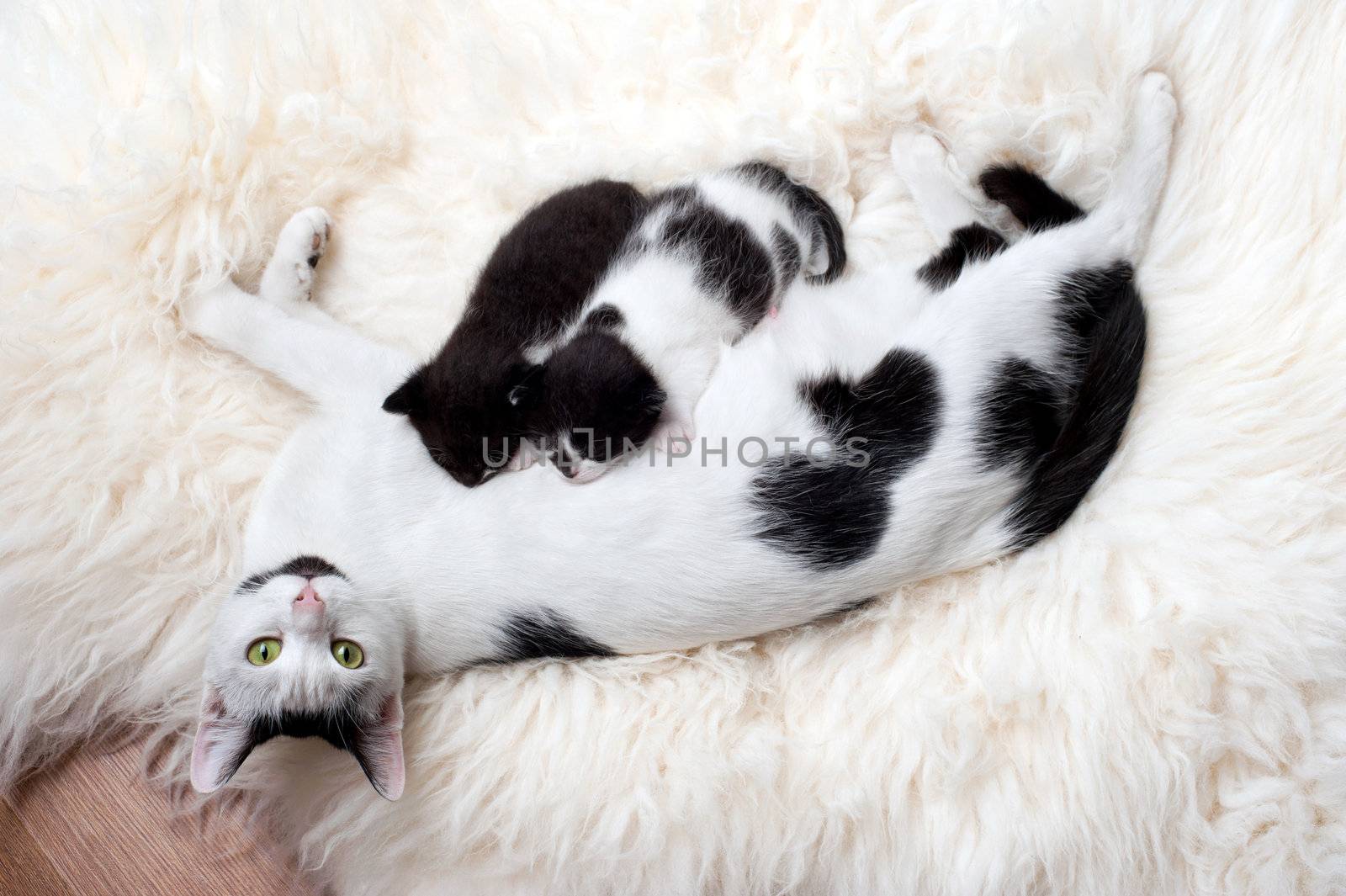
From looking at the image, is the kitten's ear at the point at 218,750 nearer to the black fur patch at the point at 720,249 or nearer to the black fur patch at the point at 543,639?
the black fur patch at the point at 543,639

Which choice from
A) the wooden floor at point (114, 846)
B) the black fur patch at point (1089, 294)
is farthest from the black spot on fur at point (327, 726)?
the black fur patch at point (1089, 294)

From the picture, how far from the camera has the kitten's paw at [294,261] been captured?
111 cm

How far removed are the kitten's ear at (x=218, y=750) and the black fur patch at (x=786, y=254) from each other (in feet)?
2.65

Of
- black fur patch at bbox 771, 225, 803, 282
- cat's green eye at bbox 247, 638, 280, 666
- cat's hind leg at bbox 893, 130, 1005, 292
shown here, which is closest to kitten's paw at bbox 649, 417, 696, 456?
black fur patch at bbox 771, 225, 803, 282

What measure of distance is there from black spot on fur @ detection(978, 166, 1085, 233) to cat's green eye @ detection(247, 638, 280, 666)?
99 centimetres

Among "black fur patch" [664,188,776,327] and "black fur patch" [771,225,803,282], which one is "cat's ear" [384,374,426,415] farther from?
"black fur patch" [771,225,803,282]

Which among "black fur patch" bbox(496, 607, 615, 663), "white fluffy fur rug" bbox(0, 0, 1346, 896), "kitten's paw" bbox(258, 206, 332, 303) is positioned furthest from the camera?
"kitten's paw" bbox(258, 206, 332, 303)

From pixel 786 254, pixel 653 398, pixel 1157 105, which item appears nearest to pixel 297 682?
pixel 653 398

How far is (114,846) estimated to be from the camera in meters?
1.10

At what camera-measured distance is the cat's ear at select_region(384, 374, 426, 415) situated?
3.35 feet

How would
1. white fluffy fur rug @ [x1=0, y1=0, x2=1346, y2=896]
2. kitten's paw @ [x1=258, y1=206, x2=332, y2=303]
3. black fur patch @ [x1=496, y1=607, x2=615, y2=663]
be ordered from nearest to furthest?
white fluffy fur rug @ [x1=0, y1=0, x2=1346, y2=896] → black fur patch @ [x1=496, y1=607, x2=615, y2=663] → kitten's paw @ [x1=258, y1=206, x2=332, y2=303]

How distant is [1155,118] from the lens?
1012 millimetres

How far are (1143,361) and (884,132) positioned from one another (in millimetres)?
428

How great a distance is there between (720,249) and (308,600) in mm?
620
